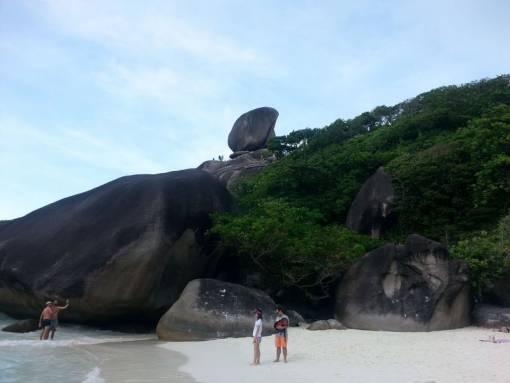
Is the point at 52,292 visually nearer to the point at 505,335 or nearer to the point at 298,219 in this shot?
the point at 298,219

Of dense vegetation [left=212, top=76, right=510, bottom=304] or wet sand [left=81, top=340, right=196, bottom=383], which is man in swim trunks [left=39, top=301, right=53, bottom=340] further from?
dense vegetation [left=212, top=76, right=510, bottom=304]

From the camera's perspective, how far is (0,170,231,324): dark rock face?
45.6 ft

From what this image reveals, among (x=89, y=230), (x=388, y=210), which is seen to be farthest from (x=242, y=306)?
(x=388, y=210)

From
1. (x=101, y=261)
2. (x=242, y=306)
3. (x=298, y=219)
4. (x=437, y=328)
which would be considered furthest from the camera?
(x=298, y=219)

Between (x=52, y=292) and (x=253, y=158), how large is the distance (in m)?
23.9

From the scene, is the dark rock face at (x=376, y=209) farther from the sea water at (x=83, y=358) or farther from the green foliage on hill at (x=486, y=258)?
the sea water at (x=83, y=358)

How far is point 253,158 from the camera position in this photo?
36688mm

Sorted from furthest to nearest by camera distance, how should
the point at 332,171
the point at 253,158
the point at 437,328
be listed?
the point at 253,158 → the point at 332,171 → the point at 437,328

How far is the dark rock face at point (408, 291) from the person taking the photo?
1172 cm

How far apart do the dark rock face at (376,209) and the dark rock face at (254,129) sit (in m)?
20.8

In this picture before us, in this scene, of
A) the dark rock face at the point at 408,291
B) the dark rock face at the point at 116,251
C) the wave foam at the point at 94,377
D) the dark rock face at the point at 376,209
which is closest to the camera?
the wave foam at the point at 94,377

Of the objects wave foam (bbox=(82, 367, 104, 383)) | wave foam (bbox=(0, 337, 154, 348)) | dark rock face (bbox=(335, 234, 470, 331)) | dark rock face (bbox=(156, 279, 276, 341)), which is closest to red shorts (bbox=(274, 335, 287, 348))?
wave foam (bbox=(82, 367, 104, 383))

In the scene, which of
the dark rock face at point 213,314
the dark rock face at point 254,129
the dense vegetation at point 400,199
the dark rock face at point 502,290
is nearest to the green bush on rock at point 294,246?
the dense vegetation at point 400,199

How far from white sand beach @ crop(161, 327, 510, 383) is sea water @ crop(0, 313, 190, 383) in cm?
59
